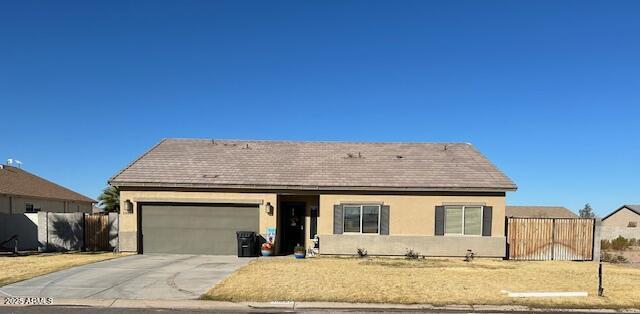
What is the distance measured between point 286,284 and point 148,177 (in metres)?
10.5

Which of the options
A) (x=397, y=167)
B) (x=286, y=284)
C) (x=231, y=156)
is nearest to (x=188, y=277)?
(x=286, y=284)

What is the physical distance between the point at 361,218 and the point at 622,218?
57.3 m

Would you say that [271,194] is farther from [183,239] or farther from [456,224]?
[456,224]

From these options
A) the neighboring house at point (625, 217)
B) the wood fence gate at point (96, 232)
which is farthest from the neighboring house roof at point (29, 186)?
the neighboring house at point (625, 217)

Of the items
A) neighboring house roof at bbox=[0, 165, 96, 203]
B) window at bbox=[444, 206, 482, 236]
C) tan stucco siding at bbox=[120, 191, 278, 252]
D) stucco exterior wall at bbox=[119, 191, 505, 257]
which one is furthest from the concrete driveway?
neighboring house roof at bbox=[0, 165, 96, 203]

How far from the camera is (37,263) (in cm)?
1598

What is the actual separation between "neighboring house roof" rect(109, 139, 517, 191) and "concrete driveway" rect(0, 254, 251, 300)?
409 cm

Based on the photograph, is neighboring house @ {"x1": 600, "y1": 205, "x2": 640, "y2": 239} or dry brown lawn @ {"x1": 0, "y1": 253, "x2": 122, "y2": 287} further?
neighboring house @ {"x1": 600, "y1": 205, "x2": 640, "y2": 239}

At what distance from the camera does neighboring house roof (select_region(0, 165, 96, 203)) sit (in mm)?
28531

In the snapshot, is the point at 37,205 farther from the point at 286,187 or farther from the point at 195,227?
the point at 286,187

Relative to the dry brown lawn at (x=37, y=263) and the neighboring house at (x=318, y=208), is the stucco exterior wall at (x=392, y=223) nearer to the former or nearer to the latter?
the neighboring house at (x=318, y=208)

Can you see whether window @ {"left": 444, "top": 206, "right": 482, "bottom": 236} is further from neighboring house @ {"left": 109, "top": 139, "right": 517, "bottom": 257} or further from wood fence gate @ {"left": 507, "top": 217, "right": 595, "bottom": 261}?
wood fence gate @ {"left": 507, "top": 217, "right": 595, "bottom": 261}

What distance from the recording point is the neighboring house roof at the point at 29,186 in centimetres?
2853

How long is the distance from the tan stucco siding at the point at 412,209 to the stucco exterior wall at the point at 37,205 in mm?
19697
